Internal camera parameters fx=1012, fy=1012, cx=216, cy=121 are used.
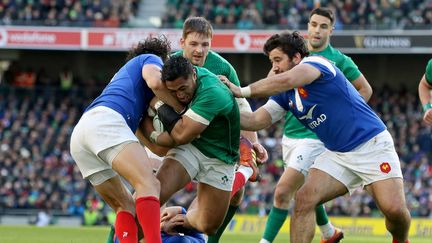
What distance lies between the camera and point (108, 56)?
35500 mm

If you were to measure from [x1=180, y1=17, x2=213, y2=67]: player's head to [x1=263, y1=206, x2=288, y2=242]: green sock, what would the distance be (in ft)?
7.86

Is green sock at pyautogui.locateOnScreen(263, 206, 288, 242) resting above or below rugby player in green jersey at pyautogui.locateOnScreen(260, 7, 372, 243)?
below

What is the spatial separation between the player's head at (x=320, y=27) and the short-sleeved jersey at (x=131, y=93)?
3.43 metres

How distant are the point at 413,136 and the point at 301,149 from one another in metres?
18.1

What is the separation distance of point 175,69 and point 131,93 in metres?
0.55

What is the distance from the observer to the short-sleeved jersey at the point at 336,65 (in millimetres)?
11789

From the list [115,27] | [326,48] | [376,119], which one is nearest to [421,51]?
[115,27]

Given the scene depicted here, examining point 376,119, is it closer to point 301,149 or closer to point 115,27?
point 301,149

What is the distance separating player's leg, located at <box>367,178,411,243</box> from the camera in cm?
937

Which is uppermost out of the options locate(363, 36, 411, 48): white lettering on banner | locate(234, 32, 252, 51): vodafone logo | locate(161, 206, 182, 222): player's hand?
locate(161, 206, 182, 222): player's hand

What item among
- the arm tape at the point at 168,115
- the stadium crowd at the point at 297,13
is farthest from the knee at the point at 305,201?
the stadium crowd at the point at 297,13

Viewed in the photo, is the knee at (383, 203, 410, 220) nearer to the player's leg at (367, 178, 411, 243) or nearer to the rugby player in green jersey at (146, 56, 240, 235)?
the player's leg at (367, 178, 411, 243)

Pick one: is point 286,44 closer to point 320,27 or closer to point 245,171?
point 245,171

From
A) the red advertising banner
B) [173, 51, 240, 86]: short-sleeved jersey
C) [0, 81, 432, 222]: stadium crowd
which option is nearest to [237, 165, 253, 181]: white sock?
[173, 51, 240, 86]: short-sleeved jersey
